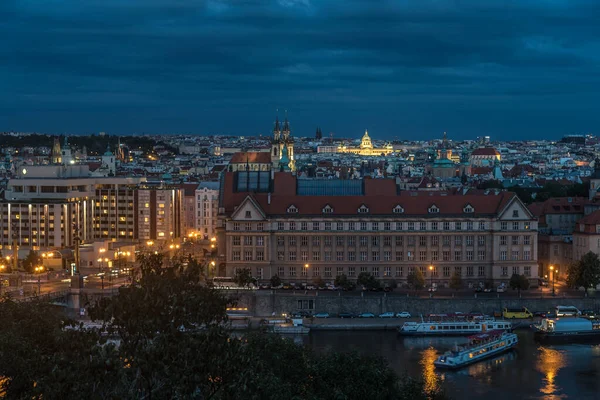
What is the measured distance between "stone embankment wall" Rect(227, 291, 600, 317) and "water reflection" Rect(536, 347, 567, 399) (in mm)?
6330

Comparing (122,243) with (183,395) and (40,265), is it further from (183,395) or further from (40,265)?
(183,395)

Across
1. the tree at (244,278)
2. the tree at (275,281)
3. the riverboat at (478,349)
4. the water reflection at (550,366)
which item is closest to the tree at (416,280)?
the tree at (275,281)

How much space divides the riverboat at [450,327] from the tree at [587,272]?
223 inches

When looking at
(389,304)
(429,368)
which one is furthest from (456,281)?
(429,368)

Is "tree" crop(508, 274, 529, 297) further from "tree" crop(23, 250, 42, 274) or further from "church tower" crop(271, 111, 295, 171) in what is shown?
"church tower" crop(271, 111, 295, 171)

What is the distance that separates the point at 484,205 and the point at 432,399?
28459 mm

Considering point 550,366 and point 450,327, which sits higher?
point 450,327

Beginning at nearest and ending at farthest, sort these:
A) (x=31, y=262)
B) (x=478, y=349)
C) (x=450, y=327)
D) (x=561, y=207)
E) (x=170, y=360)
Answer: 1. (x=170, y=360)
2. (x=478, y=349)
3. (x=450, y=327)
4. (x=31, y=262)
5. (x=561, y=207)

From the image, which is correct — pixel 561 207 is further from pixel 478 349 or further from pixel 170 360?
pixel 170 360

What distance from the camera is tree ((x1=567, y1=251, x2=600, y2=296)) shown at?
185 ft

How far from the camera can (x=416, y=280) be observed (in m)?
57.7

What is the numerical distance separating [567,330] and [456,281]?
8366mm

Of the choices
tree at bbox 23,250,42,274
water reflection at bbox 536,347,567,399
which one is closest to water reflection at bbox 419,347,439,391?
water reflection at bbox 536,347,567,399

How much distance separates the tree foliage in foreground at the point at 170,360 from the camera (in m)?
20.6
